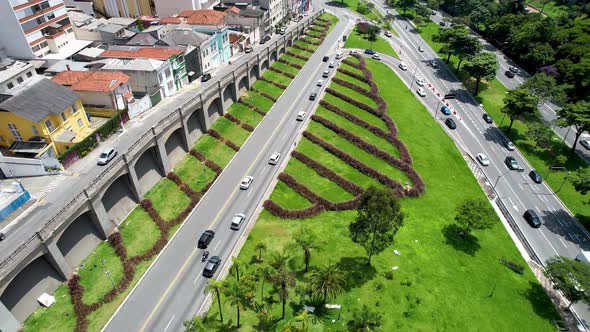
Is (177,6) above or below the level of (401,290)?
above

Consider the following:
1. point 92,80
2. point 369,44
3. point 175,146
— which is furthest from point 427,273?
point 369,44

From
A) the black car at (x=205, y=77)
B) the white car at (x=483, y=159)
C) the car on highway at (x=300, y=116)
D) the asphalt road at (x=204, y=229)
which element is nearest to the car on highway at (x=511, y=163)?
the white car at (x=483, y=159)

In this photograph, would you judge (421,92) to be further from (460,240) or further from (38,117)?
(38,117)

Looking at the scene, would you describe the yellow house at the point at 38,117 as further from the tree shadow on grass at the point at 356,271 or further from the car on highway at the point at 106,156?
the tree shadow on grass at the point at 356,271

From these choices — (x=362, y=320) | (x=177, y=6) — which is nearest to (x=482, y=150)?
(x=362, y=320)

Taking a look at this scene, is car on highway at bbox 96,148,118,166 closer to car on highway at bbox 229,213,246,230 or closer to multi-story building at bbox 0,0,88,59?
car on highway at bbox 229,213,246,230

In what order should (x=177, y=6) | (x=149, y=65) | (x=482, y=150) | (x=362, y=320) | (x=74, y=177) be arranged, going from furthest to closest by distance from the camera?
1. (x=177, y=6)
2. (x=482, y=150)
3. (x=149, y=65)
4. (x=74, y=177)
5. (x=362, y=320)

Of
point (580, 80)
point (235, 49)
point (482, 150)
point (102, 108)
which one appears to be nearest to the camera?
point (102, 108)

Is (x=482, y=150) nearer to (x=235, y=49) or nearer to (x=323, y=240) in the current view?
(x=323, y=240)
